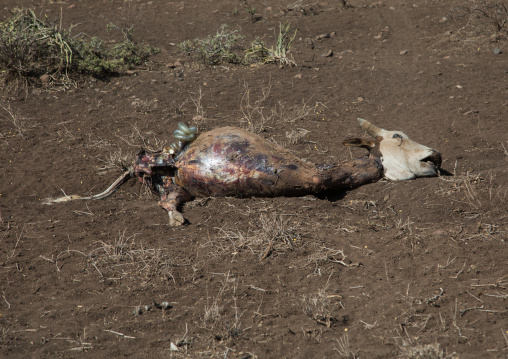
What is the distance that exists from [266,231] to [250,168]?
0.64m

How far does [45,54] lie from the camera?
21.8 ft

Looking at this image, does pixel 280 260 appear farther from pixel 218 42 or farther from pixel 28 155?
pixel 218 42

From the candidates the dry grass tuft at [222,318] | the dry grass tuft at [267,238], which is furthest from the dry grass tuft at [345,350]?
the dry grass tuft at [267,238]

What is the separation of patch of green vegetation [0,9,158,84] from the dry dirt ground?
0.94 feet

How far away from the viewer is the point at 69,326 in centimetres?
278

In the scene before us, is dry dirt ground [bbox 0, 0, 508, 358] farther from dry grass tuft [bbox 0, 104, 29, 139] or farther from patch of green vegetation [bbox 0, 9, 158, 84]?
patch of green vegetation [bbox 0, 9, 158, 84]

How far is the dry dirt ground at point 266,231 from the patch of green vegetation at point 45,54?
0.29 meters

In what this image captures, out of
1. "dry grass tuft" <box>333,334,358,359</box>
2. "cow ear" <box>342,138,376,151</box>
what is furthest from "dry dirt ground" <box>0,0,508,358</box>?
"cow ear" <box>342,138,376,151</box>

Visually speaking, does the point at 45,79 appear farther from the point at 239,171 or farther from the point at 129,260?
the point at 129,260

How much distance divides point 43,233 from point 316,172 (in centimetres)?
215

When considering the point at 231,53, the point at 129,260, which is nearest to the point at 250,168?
the point at 129,260

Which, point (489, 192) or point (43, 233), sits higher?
point (489, 192)

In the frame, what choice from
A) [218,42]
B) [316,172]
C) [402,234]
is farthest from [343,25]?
[402,234]

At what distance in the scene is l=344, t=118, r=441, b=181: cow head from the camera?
401 cm
